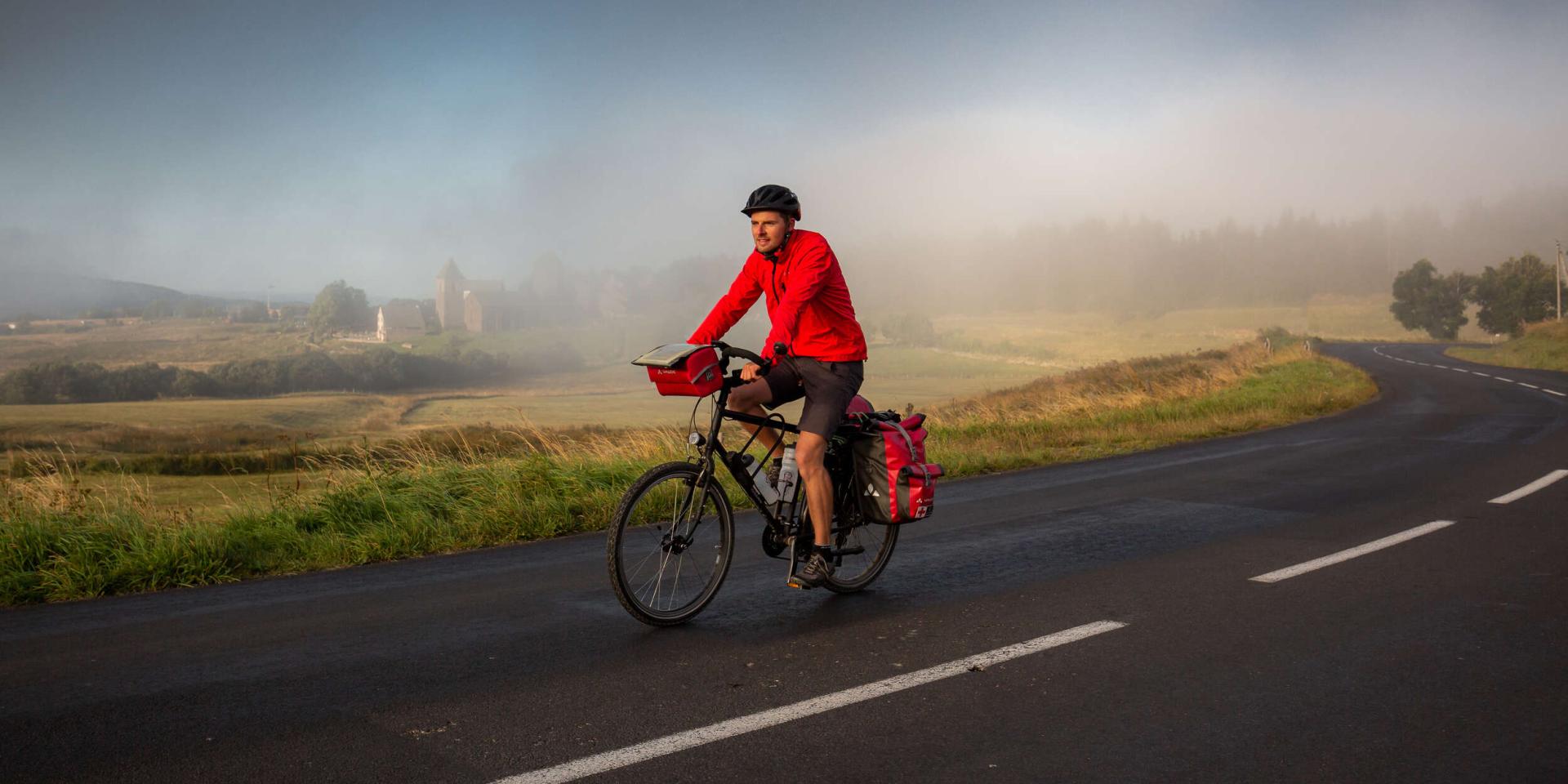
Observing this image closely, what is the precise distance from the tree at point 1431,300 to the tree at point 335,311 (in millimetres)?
139428

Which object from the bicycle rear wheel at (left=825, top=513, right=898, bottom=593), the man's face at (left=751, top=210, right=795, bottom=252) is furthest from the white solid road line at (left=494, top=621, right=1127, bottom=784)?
the man's face at (left=751, top=210, right=795, bottom=252)

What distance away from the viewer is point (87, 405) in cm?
8281

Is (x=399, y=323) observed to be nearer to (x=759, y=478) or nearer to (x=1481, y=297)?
(x=1481, y=297)

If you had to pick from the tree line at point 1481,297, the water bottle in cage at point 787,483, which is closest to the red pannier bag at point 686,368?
the water bottle in cage at point 787,483

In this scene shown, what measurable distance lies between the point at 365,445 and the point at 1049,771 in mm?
9434

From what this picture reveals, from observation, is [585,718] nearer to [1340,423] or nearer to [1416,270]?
[1340,423]

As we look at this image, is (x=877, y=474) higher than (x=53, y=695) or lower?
higher

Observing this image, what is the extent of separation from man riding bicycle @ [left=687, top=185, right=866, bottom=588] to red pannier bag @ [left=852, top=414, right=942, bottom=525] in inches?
9.4

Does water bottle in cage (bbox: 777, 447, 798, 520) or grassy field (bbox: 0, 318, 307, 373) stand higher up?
grassy field (bbox: 0, 318, 307, 373)

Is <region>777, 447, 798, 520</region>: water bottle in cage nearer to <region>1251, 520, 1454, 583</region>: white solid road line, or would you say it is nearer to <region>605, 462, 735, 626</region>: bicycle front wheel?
<region>605, 462, 735, 626</region>: bicycle front wheel

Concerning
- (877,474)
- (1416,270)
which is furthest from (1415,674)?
(1416,270)

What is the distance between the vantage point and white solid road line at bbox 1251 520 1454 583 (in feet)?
20.3

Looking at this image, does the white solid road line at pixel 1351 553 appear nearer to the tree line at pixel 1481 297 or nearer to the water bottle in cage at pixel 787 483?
the water bottle in cage at pixel 787 483

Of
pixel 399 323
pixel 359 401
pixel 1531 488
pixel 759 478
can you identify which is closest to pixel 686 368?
pixel 759 478
